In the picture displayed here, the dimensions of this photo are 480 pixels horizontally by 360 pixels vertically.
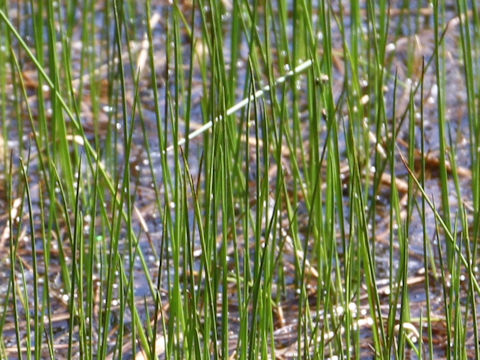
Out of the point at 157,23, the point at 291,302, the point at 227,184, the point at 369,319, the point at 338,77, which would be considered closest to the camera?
the point at 227,184

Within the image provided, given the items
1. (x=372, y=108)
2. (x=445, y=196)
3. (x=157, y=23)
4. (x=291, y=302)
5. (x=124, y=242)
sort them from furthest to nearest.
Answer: (x=157, y=23) → (x=372, y=108) → (x=124, y=242) → (x=291, y=302) → (x=445, y=196)

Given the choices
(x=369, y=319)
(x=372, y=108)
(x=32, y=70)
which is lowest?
(x=369, y=319)

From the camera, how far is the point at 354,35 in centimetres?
219

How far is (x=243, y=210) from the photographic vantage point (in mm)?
2225

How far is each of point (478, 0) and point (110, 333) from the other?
188cm

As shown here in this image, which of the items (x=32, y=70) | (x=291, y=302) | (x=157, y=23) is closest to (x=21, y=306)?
(x=291, y=302)

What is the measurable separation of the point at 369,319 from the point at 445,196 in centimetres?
36

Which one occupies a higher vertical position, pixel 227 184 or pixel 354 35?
pixel 354 35

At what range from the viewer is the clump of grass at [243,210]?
1398 millimetres

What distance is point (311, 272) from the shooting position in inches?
82.6

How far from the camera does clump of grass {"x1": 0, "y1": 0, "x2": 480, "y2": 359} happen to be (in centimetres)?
140

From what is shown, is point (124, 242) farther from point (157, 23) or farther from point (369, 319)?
point (157, 23)

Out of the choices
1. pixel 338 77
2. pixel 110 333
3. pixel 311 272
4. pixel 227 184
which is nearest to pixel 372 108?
pixel 338 77

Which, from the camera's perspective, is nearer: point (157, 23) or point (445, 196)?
A: point (445, 196)
